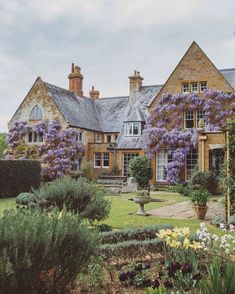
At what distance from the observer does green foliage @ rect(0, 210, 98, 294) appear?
396 cm

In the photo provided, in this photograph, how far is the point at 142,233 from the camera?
8.32 metres

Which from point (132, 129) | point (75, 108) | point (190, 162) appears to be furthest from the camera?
point (75, 108)

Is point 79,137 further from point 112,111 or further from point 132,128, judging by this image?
point 112,111

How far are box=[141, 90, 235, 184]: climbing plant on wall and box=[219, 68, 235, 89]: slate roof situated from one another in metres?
2.27

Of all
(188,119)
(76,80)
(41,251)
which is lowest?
(41,251)

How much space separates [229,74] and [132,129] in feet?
29.7

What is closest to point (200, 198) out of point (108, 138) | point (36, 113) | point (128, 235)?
point (128, 235)

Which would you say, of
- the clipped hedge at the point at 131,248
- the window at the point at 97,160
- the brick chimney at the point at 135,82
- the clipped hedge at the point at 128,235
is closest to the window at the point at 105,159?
the window at the point at 97,160

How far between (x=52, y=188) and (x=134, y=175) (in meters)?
18.5

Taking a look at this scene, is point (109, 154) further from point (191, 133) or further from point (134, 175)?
point (191, 133)

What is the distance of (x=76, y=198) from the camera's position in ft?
32.1

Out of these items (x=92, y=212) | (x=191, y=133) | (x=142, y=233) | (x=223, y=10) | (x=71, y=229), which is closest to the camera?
(x=71, y=229)

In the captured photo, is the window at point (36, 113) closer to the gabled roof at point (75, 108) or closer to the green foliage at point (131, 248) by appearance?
Result: the gabled roof at point (75, 108)

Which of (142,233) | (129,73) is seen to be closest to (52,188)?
(142,233)
